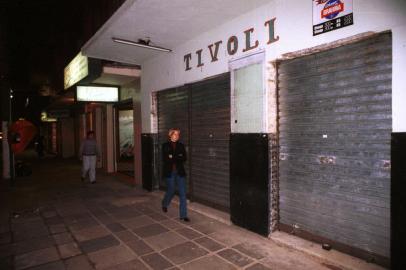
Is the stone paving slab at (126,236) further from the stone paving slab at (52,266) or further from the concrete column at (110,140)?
the concrete column at (110,140)

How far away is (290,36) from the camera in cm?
468

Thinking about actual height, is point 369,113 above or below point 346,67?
below

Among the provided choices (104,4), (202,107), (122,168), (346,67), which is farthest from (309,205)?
(122,168)

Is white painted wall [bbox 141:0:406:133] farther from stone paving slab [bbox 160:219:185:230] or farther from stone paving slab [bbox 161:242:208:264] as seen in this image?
stone paving slab [bbox 160:219:185:230]

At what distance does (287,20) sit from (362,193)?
3039 millimetres

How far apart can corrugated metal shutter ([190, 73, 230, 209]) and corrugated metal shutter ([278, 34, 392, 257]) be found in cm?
156

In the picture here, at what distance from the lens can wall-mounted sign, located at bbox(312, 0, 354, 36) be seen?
12.9ft

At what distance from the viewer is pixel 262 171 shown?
16.9ft

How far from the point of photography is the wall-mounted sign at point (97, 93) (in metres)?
10.9

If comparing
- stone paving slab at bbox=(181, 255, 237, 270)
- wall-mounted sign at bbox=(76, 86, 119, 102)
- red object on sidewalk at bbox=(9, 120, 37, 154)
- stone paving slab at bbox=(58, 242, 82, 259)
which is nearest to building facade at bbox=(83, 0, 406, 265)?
stone paving slab at bbox=(181, 255, 237, 270)

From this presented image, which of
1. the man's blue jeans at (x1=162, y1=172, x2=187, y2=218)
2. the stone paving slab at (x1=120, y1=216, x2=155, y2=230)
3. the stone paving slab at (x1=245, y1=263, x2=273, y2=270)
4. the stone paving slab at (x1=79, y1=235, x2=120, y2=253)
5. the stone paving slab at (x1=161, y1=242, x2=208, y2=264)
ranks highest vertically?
the man's blue jeans at (x1=162, y1=172, x2=187, y2=218)

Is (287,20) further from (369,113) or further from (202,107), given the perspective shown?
(202,107)

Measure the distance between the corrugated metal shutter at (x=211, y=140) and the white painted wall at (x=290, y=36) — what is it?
0.41 m

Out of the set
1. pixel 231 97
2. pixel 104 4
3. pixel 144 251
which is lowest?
pixel 144 251
